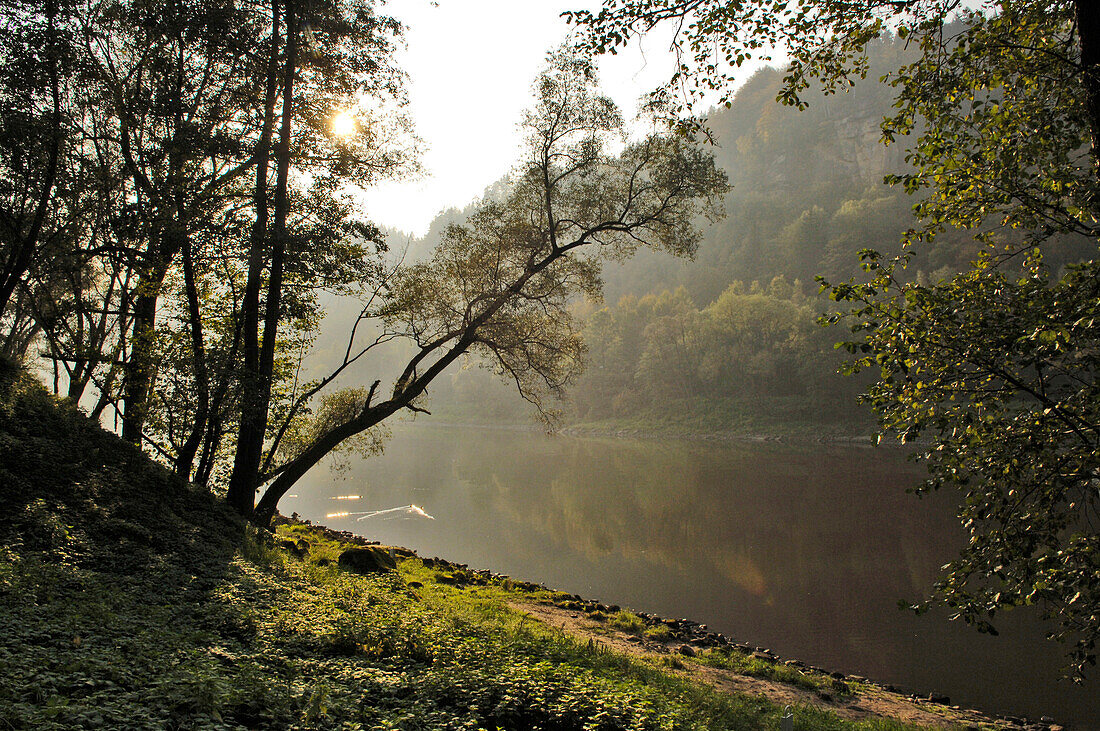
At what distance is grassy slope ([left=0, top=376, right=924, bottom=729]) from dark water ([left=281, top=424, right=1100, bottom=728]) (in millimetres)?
4540

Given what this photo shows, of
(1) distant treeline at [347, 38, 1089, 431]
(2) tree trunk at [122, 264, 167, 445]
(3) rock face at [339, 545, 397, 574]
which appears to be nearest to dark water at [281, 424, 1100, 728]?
(3) rock face at [339, 545, 397, 574]

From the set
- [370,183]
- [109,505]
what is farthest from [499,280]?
[109,505]

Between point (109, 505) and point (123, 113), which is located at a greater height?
point (123, 113)

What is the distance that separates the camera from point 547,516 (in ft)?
77.0

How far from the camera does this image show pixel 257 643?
5.57 m

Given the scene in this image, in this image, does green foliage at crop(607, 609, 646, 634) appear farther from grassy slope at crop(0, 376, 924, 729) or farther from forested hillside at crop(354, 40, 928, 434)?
forested hillside at crop(354, 40, 928, 434)

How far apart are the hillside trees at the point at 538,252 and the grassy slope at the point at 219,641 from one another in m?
4.97

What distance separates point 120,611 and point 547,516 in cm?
1880

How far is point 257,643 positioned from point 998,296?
750cm

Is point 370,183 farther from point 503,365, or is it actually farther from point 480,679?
point 480,679

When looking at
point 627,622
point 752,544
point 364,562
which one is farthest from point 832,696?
point 752,544

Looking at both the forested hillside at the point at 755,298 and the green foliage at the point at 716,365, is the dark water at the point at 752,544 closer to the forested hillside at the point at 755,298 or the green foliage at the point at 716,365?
the forested hillside at the point at 755,298

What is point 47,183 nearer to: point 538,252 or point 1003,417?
point 538,252

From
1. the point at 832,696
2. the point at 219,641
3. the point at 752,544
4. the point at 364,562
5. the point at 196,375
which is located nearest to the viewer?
the point at 219,641
